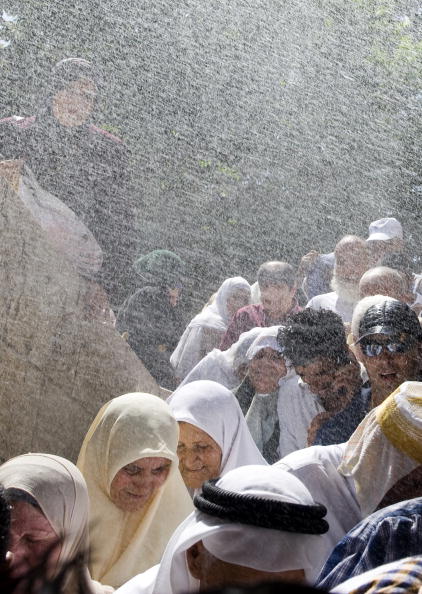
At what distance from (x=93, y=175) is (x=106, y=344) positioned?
1.52 m

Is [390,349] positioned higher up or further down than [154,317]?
higher up

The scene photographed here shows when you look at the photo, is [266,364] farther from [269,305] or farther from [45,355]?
[45,355]

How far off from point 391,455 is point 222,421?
2.84 feet

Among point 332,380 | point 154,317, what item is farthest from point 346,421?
point 154,317

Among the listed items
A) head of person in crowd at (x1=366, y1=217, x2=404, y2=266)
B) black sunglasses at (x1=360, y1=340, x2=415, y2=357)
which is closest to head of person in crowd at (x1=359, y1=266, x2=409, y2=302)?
head of person in crowd at (x1=366, y1=217, x2=404, y2=266)

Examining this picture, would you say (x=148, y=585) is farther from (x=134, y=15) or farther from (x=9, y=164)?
(x=134, y=15)

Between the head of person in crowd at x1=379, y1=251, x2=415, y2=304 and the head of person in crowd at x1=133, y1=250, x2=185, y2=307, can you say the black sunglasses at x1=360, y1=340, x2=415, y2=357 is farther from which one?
the head of person in crowd at x1=133, y1=250, x2=185, y2=307

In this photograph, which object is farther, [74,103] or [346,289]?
[74,103]

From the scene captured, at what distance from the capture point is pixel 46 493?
2.20 meters

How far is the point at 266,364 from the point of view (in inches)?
146

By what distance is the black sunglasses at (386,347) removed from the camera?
2932mm

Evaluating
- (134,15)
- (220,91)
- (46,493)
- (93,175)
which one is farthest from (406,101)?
(46,493)

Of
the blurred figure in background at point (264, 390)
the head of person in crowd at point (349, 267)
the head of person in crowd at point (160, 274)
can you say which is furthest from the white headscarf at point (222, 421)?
the head of person in crowd at point (160, 274)

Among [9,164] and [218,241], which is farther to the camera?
[218,241]
